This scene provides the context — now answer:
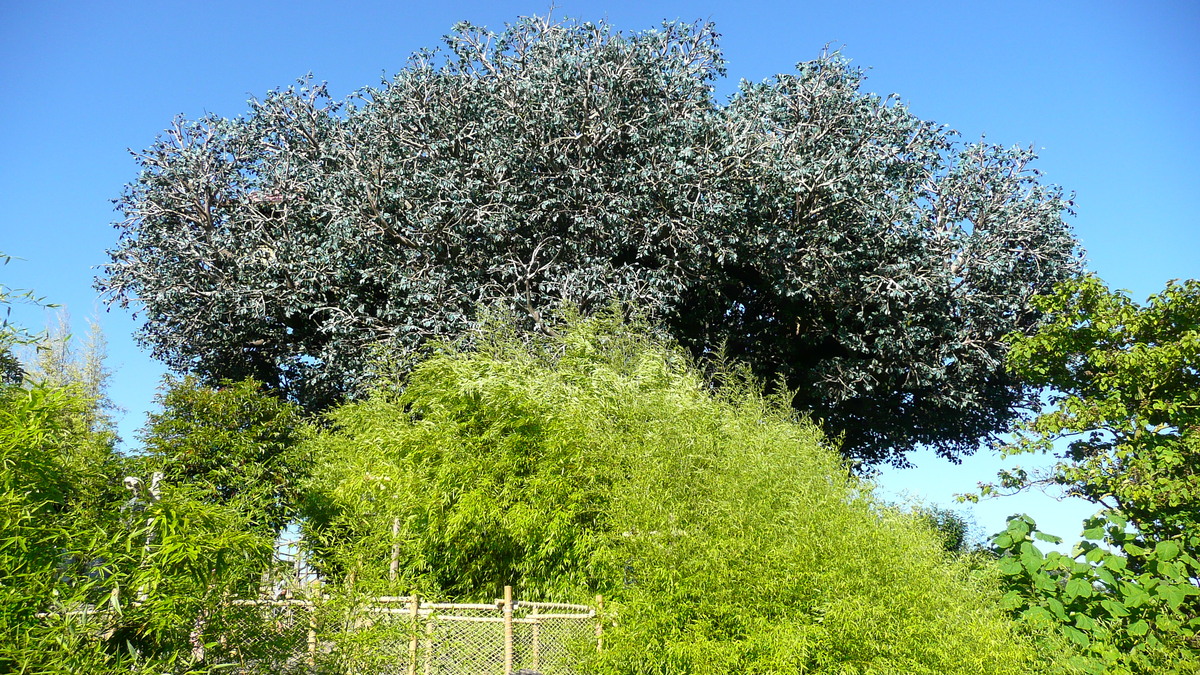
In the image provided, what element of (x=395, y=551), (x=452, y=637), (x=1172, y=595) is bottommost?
(x=452, y=637)

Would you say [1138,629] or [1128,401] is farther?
[1128,401]

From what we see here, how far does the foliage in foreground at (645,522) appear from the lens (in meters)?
6.39

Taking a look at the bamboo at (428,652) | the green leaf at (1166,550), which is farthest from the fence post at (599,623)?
the green leaf at (1166,550)

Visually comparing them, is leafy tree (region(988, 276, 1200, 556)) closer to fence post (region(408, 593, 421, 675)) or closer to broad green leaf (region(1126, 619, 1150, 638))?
broad green leaf (region(1126, 619, 1150, 638))

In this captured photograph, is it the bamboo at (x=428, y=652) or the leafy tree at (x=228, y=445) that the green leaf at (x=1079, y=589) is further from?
the leafy tree at (x=228, y=445)

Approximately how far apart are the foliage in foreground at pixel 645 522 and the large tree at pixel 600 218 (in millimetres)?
1435

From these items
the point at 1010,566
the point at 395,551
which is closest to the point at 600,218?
the point at 395,551

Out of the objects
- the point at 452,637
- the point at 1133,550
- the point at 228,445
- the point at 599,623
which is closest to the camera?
the point at 599,623

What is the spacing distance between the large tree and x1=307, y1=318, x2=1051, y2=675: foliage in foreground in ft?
4.71

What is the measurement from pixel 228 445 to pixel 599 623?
15.3ft

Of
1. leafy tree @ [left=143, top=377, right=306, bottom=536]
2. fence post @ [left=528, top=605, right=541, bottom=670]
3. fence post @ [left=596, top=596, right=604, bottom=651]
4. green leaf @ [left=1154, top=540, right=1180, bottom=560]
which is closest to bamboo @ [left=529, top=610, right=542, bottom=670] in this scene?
fence post @ [left=528, top=605, right=541, bottom=670]

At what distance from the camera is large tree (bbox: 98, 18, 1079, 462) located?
425 inches

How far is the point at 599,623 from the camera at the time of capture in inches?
274

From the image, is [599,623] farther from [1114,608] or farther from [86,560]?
[1114,608]
